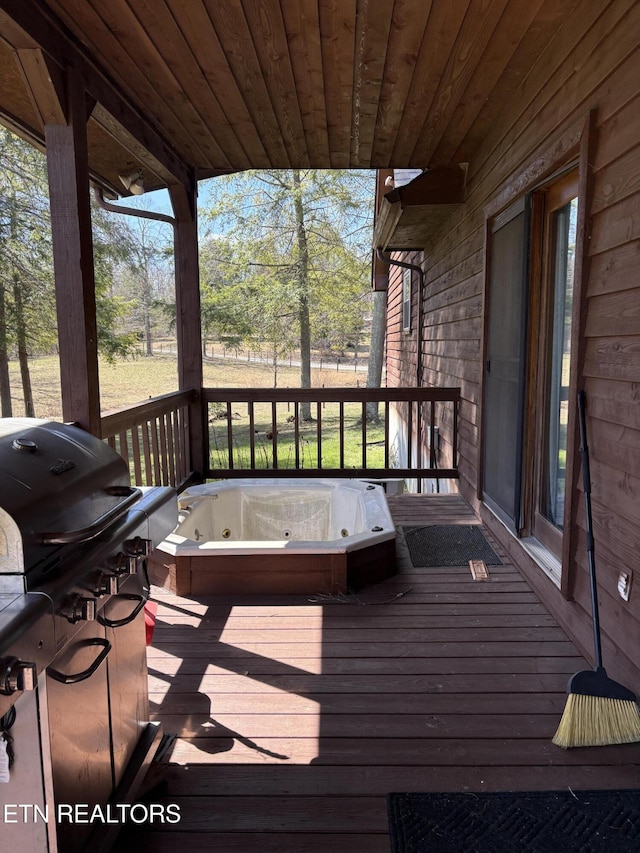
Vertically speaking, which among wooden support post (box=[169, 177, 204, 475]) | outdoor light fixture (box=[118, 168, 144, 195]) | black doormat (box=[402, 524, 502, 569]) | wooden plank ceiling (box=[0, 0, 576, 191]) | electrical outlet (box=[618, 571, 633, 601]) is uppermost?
wooden plank ceiling (box=[0, 0, 576, 191])

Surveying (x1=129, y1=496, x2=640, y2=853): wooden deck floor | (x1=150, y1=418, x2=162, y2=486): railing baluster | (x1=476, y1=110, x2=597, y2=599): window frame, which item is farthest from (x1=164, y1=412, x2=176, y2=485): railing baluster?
(x1=476, y1=110, x2=597, y2=599): window frame

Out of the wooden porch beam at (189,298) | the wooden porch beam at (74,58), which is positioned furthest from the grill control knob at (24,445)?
the wooden porch beam at (189,298)

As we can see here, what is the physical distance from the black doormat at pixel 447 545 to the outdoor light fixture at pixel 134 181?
307 centimetres

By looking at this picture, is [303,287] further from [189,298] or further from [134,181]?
[134,181]

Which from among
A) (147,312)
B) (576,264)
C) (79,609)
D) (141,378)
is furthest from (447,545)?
(147,312)

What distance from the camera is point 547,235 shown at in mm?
2896

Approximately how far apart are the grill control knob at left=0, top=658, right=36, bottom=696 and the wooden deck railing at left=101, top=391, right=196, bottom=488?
7.21 ft

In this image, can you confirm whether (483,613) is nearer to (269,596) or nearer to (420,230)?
(269,596)

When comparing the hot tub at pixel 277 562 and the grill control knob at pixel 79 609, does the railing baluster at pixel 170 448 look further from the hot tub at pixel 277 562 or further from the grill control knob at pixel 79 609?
the grill control knob at pixel 79 609

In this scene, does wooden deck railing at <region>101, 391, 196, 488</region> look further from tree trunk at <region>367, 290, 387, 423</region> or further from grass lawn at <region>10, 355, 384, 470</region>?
tree trunk at <region>367, 290, 387, 423</region>

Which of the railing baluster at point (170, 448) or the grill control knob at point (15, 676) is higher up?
the grill control knob at point (15, 676)

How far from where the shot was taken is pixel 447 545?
3.48 m

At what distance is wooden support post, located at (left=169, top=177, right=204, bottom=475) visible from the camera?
14.9ft

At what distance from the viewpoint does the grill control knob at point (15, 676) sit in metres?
0.80
